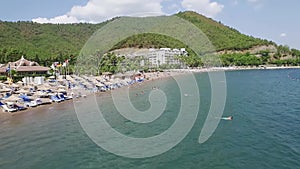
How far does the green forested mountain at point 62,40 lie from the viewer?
7991 centimetres

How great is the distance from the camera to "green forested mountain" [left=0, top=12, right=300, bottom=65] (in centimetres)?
7991

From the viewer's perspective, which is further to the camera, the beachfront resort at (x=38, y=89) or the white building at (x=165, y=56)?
the white building at (x=165, y=56)

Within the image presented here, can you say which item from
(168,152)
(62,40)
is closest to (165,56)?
(62,40)

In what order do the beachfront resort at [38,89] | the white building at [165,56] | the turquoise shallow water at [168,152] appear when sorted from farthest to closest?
the white building at [165,56], the beachfront resort at [38,89], the turquoise shallow water at [168,152]

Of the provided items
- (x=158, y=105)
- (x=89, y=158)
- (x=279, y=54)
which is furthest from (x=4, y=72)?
(x=279, y=54)

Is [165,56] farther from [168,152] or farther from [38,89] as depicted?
[168,152]

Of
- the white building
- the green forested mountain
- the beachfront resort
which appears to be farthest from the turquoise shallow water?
the white building

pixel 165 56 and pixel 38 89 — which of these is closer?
pixel 38 89

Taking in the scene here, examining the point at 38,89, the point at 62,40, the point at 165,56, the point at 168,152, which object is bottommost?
the point at 168,152

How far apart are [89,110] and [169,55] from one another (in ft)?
350

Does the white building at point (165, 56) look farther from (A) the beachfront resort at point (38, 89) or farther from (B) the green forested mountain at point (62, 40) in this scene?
(A) the beachfront resort at point (38, 89)

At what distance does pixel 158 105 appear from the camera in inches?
1278

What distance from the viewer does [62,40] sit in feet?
408

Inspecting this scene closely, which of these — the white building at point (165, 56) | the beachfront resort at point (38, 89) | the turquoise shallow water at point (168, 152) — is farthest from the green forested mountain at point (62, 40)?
the turquoise shallow water at point (168, 152)
